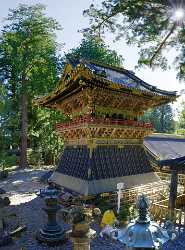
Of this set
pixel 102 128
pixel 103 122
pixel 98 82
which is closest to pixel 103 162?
pixel 102 128

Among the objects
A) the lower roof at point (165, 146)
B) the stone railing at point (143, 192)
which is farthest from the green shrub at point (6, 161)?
the stone railing at point (143, 192)

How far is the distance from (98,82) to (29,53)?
17242 millimetres

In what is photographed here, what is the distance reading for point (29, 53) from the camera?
31641mm

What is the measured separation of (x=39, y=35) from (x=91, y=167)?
19.9m

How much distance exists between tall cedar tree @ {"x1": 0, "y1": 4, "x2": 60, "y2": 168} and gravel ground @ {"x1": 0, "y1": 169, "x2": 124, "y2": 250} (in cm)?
572

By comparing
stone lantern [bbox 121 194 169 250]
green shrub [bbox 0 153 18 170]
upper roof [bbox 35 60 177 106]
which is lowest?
green shrub [bbox 0 153 18 170]

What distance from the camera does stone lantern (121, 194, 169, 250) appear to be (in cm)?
452

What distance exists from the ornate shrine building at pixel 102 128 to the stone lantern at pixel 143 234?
1206cm

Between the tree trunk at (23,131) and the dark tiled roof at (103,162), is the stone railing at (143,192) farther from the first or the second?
the tree trunk at (23,131)

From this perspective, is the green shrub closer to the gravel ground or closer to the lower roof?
the gravel ground

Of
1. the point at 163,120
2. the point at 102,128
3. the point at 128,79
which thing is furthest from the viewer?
the point at 163,120

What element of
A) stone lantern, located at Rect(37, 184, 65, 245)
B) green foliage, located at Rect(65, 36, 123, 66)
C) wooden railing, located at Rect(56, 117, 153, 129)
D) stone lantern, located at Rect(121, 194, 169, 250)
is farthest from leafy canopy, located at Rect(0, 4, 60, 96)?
stone lantern, located at Rect(121, 194, 169, 250)

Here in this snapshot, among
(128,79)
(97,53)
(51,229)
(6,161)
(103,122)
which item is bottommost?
(51,229)

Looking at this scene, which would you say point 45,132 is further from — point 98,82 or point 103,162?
point 98,82
